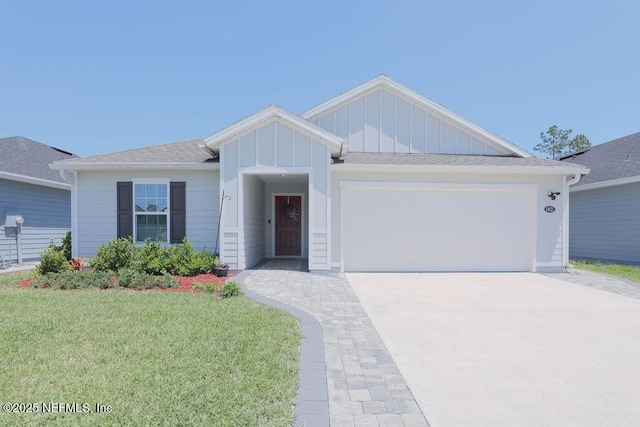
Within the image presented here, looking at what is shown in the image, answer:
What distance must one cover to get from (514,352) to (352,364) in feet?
6.31

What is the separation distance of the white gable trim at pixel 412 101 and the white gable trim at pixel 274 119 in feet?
7.07

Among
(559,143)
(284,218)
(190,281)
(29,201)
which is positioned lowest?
(190,281)

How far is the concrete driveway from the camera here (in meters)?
2.56

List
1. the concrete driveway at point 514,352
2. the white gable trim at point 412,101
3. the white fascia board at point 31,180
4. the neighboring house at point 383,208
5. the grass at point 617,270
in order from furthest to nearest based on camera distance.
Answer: the white gable trim at point 412,101 → the white fascia board at point 31,180 → the neighboring house at point 383,208 → the grass at point 617,270 → the concrete driveway at point 514,352

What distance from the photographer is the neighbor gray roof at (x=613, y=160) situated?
38.4ft

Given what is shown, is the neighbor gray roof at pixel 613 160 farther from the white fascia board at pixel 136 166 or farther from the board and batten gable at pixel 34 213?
the board and batten gable at pixel 34 213

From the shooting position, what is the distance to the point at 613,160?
1305cm

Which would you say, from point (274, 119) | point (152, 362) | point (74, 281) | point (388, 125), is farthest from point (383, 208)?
point (74, 281)

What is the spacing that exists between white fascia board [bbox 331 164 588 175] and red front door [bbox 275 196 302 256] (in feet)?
11.5

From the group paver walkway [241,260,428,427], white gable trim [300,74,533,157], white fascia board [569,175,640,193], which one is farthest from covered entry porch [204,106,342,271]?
white fascia board [569,175,640,193]

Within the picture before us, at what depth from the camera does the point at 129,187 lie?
9.13 m

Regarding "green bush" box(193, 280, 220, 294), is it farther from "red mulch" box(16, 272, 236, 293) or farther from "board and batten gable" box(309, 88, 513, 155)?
"board and batten gable" box(309, 88, 513, 155)

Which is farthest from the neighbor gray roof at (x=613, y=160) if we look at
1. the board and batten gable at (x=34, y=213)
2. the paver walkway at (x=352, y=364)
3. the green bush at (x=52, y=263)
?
the board and batten gable at (x=34, y=213)

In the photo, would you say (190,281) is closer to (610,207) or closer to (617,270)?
(617,270)
